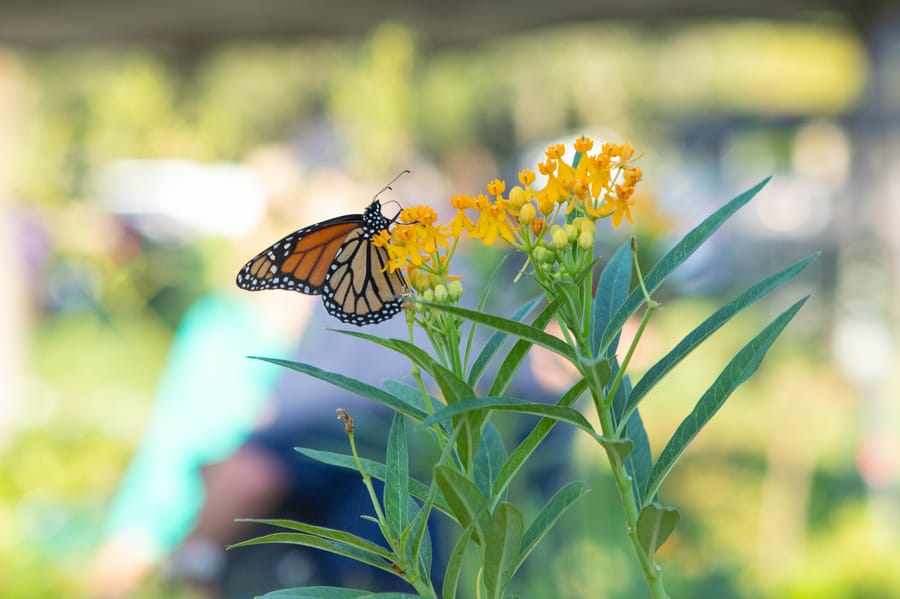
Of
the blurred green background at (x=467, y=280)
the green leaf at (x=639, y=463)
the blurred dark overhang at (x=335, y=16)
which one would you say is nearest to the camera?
the green leaf at (x=639, y=463)

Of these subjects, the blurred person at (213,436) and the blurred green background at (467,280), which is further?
the blurred green background at (467,280)

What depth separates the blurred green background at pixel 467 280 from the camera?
195cm

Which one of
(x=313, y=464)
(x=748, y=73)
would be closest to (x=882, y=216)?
(x=313, y=464)

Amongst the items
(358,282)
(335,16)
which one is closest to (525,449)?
(358,282)

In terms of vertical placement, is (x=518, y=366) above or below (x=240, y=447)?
below

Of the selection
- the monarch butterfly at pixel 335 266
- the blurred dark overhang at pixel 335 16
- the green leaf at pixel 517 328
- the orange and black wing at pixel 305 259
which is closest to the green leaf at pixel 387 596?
the green leaf at pixel 517 328

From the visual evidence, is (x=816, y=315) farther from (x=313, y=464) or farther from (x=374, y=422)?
(x=374, y=422)

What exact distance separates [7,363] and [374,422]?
2028 mm

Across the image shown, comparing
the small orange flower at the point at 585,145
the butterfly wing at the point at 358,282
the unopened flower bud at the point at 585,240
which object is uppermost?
the butterfly wing at the point at 358,282

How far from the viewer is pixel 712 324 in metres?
0.37

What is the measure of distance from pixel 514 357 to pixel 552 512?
0.07 metres

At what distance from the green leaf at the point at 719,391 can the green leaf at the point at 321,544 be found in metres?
0.12

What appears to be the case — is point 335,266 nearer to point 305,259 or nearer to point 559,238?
point 305,259

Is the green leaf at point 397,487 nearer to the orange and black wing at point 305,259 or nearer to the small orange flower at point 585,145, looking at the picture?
the small orange flower at point 585,145
